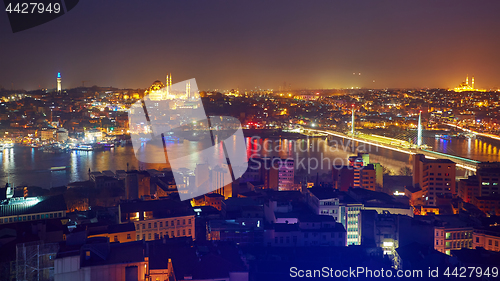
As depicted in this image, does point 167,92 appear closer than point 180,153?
No

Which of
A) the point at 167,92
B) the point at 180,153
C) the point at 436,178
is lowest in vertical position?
the point at 180,153

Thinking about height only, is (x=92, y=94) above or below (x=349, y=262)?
above

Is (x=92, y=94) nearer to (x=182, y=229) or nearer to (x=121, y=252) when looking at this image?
(x=182, y=229)

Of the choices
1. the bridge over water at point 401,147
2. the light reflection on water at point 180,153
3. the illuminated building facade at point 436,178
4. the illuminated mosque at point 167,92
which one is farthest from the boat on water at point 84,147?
the illuminated mosque at point 167,92

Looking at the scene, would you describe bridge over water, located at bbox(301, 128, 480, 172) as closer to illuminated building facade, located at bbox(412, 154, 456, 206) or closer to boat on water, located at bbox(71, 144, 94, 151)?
illuminated building facade, located at bbox(412, 154, 456, 206)

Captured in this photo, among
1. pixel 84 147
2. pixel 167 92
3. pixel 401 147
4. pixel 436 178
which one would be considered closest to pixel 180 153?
pixel 84 147

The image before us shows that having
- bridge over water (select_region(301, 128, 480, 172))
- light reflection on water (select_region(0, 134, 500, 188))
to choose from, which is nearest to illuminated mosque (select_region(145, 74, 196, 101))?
bridge over water (select_region(301, 128, 480, 172))

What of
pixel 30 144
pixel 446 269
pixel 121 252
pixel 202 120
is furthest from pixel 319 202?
pixel 202 120

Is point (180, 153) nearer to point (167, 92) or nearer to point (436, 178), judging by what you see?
point (436, 178)

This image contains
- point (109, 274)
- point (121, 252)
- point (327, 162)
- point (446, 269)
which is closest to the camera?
point (109, 274)
